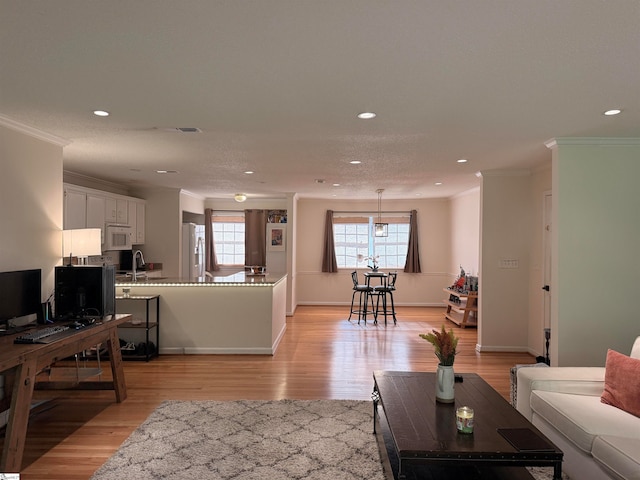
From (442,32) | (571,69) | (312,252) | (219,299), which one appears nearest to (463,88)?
(571,69)

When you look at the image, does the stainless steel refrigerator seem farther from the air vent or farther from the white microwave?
the air vent

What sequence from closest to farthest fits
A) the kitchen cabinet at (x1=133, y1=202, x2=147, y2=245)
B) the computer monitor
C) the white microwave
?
1. the computer monitor
2. the white microwave
3. the kitchen cabinet at (x1=133, y1=202, x2=147, y2=245)

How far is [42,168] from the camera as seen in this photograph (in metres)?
4.04

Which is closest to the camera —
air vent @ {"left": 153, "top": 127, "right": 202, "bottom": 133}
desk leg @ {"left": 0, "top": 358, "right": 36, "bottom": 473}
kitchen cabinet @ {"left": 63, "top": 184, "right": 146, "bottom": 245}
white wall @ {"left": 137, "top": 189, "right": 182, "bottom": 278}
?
desk leg @ {"left": 0, "top": 358, "right": 36, "bottom": 473}

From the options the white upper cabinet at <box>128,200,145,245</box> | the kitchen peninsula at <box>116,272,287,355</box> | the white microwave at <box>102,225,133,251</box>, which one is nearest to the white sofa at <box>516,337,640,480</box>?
the kitchen peninsula at <box>116,272,287,355</box>

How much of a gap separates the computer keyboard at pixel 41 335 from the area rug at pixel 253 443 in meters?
0.97

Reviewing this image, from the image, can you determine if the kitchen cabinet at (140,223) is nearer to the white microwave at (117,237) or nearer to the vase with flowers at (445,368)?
the white microwave at (117,237)

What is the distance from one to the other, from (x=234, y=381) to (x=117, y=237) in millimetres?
3454

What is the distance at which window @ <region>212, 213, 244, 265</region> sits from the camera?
9.96 metres

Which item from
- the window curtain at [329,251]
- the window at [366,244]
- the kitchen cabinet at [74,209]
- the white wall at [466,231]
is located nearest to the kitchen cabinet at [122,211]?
the kitchen cabinet at [74,209]

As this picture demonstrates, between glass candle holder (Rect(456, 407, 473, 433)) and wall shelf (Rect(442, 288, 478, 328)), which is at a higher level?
glass candle holder (Rect(456, 407, 473, 433))

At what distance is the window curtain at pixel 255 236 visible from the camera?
970cm

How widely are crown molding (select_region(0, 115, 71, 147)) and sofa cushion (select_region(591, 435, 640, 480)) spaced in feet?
15.4

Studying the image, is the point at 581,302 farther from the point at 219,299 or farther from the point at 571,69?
the point at 219,299
